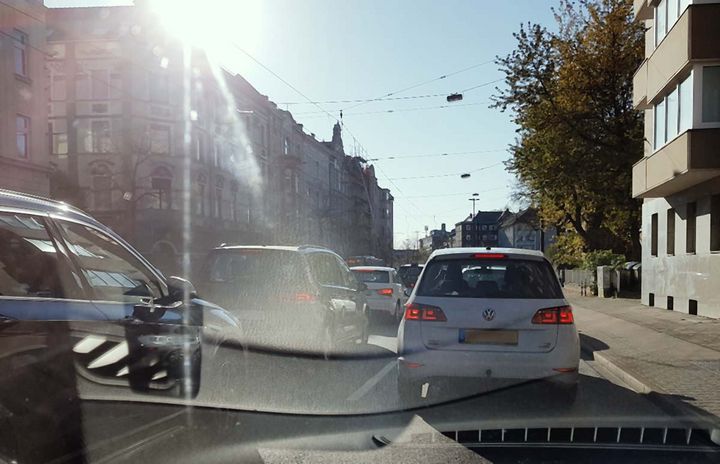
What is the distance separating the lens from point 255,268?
7543 mm

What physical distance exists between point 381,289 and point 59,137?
87.7 ft

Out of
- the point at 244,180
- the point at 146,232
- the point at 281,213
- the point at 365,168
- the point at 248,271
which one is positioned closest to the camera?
the point at 248,271

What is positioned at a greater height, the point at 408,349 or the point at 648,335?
the point at 408,349

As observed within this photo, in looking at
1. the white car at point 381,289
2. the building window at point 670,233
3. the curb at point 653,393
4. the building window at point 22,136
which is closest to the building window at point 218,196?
the building window at point 22,136

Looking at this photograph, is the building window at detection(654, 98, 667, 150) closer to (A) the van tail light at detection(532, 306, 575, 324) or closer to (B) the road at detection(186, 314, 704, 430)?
(B) the road at detection(186, 314, 704, 430)

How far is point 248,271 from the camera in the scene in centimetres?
753

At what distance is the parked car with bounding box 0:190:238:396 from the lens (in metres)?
3.29

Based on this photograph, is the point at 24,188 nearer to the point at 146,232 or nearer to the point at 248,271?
the point at 146,232

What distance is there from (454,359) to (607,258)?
2339 centimetres

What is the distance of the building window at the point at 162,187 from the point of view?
35.5 meters

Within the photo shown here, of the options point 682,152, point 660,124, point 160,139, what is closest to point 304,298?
→ point 682,152

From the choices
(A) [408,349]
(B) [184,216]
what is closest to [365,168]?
(B) [184,216]

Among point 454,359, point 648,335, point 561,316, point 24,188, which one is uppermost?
point 24,188

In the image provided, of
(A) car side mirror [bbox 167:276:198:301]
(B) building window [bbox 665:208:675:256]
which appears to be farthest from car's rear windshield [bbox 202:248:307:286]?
(B) building window [bbox 665:208:675:256]
